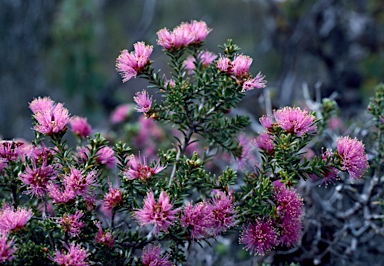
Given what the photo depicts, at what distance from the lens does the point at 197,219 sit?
60.6 inches

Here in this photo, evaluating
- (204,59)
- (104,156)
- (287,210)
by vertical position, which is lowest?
(287,210)

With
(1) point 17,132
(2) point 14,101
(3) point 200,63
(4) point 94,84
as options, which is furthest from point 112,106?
(3) point 200,63

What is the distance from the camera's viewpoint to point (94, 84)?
562cm

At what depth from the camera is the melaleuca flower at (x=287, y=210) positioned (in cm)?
162

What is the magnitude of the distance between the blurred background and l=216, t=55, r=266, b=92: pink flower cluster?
169 centimetres

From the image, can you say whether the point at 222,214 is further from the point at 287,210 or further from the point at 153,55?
the point at 153,55

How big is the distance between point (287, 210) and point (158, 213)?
483mm

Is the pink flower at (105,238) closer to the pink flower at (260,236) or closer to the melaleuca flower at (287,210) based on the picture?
the pink flower at (260,236)

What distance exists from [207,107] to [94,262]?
0.74 m

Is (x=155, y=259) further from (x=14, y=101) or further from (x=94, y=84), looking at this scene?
(x=14, y=101)

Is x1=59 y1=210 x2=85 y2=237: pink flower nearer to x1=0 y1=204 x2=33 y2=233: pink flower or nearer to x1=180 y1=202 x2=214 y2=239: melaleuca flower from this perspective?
x1=0 y1=204 x2=33 y2=233: pink flower

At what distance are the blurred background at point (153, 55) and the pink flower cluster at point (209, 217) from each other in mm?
1853

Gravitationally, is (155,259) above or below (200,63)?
below

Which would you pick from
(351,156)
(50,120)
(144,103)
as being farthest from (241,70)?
(50,120)
